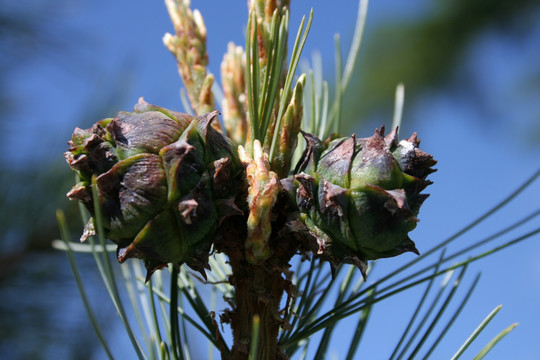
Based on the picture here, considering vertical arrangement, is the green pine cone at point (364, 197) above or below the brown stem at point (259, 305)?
above

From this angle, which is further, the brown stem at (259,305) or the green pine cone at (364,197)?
the brown stem at (259,305)

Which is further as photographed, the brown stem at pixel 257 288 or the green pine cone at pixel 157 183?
the brown stem at pixel 257 288

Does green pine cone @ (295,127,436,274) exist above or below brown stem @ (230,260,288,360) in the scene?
Answer: above

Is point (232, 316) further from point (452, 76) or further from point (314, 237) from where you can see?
point (452, 76)

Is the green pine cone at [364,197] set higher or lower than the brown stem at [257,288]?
higher
